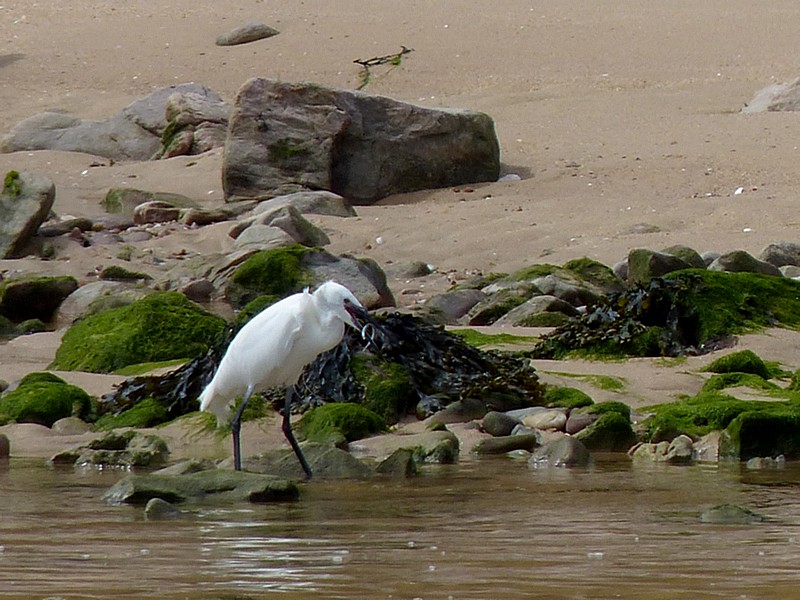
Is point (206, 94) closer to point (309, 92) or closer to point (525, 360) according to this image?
point (309, 92)

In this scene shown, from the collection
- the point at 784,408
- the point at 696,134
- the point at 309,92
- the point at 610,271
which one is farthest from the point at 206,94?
the point at 784,408

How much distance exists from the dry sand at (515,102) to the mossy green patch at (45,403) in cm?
52

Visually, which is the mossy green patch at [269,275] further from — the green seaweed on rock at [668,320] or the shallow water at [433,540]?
the shallow water at [433,540]

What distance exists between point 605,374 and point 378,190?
32.0 feet

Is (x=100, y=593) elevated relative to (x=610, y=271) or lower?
elevated

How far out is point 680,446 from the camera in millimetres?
7656

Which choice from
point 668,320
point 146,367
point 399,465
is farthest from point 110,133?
point 399,465

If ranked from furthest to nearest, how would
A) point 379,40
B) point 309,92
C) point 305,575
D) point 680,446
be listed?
point 379,40, point 309,92, point 680,446, point 305,575

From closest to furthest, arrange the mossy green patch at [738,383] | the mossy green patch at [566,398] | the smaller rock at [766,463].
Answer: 1. the smaller rock at [766,463]
2. the mossy green patch at [566,398]
3. the mossy green patch at [738,383]

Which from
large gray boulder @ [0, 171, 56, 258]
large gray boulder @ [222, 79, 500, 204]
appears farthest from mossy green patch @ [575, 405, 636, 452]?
large gray boulder @ [222, 79, 500, 204]

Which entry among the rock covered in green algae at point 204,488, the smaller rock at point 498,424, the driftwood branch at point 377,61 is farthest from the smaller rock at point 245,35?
the rock covered in green algae at point 204,488

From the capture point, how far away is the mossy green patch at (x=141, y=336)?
1045 centimetres

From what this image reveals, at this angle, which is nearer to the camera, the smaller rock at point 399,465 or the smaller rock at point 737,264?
the smaller rock at point 399,465

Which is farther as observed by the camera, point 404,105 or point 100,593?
point 404,105
